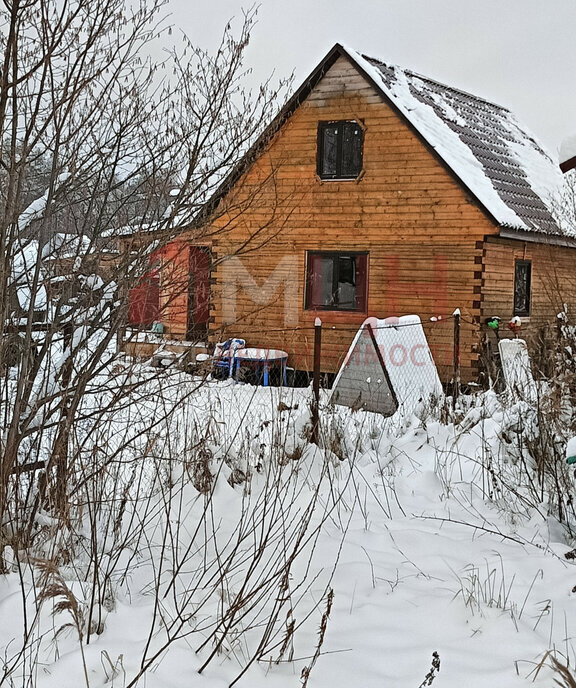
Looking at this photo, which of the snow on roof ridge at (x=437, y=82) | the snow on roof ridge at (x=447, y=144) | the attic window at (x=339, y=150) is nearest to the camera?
the snow on roof ridge at (x=447, y=144)

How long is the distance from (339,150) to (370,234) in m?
1.75

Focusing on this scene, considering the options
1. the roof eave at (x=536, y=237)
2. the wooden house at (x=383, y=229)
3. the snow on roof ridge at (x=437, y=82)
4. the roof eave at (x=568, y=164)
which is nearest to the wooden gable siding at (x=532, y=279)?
the wooden house at (x=383, y=229)

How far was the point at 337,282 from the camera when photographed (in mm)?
15234

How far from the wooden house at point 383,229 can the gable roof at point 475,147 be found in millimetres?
47

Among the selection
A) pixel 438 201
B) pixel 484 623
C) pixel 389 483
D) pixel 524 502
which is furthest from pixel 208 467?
pixel 438 201

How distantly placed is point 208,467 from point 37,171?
2.40m

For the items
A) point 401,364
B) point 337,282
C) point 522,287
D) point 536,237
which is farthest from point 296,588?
point 522,287

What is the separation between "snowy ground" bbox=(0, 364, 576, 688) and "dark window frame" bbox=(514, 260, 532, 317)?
394 inches

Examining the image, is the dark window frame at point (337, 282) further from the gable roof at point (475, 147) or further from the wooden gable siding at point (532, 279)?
the gable roof at point (475, 147)

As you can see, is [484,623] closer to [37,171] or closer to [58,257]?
[58,257]

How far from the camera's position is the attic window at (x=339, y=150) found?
49.0ft

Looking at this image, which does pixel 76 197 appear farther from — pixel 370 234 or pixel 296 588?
pixel 370 234

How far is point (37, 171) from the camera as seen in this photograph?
482 cm

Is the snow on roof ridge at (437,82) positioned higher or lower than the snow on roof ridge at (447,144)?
higher
